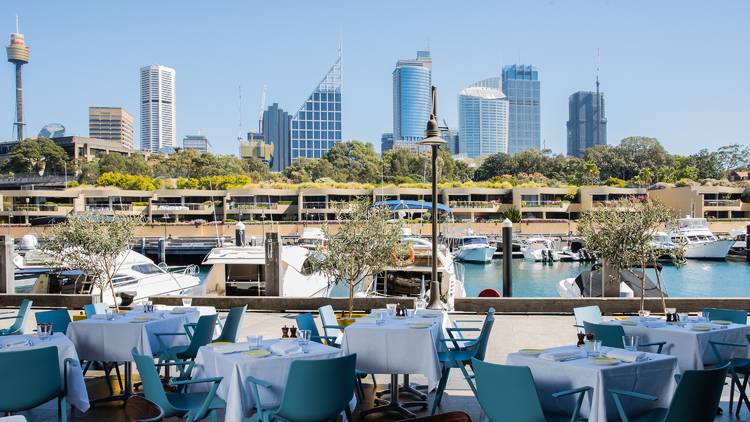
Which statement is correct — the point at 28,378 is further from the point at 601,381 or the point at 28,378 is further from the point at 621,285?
the point at 621,285

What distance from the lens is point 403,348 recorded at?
22.7ft

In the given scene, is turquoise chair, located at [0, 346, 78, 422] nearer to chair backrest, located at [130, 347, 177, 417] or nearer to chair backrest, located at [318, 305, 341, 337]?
chair backrest, located at [130, 347, 177, 417]

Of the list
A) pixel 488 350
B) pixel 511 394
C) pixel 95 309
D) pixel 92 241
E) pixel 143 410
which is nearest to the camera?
pixel 143 410

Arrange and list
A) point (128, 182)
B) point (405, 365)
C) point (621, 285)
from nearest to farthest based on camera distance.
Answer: point (405, 365), point (621, 285), point (128, 182)

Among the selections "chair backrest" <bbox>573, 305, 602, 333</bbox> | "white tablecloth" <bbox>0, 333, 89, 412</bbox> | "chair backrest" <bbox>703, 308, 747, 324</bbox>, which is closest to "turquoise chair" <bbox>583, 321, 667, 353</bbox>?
"chair backrest" <bbox>573, 305, 602, 333</bbox>

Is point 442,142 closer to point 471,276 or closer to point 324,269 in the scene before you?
point 324,269

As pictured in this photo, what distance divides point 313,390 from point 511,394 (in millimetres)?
1401

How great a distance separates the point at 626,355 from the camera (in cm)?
563

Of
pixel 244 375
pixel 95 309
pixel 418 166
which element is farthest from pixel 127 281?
pixel 418 166

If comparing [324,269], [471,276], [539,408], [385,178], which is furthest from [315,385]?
[385,178]

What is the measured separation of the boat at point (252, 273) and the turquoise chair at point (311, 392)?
14451mm

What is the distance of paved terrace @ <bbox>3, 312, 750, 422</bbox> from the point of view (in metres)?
7.04

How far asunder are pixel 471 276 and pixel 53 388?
38.7 meters

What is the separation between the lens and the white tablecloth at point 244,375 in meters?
5.39
